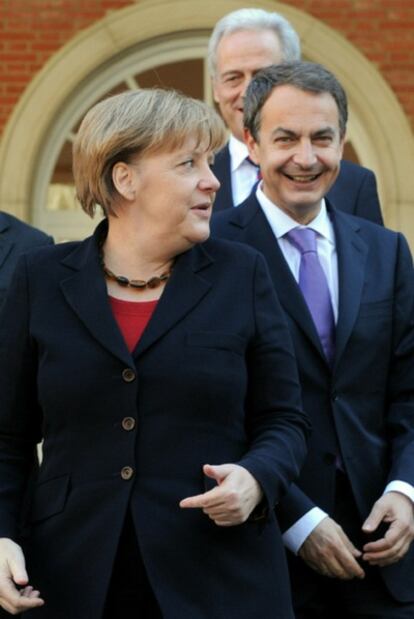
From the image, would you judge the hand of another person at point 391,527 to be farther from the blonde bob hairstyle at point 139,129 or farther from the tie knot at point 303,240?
the blonde bob hairstyle at point 139,129

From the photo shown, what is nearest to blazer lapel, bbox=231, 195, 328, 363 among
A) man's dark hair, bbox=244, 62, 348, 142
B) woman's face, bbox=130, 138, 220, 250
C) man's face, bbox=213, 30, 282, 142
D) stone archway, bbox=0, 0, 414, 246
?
man's dark hair, bbox=244, 62, 348, 142

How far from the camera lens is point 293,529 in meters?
4.15

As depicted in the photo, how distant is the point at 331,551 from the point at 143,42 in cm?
735

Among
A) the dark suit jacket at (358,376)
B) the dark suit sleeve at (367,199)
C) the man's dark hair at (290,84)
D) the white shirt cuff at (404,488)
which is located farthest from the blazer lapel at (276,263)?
the dark suit sleeve at (367,199)

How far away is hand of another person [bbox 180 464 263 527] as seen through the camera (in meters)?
3.53

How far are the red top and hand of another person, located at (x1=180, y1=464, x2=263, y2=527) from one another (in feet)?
1.20

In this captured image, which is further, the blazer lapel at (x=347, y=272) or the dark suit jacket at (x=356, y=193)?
the dark suit jacket at (x=356, y=193)

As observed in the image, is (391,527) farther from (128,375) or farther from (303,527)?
(128,375)

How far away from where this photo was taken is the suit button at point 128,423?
3676mm

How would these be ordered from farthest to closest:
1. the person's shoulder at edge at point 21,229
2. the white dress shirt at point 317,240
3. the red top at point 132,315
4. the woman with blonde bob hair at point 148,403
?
1. the person's shoulder at edge at point 21,229
2. the white dress shirt at point 317,240
3. the red top at point 132,315
4. the woman with blonde bob hair at point 148,403

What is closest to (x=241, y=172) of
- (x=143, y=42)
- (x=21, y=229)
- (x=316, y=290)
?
(x=21, y=229)

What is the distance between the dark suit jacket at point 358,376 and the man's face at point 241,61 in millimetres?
1275

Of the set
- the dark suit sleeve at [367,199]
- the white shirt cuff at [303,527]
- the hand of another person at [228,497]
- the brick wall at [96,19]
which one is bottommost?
the white shirt cuff at [303,527]

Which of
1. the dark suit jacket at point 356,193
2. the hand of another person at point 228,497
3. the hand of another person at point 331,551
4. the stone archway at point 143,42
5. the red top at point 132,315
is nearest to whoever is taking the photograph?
the hand of another person at point 228,497
